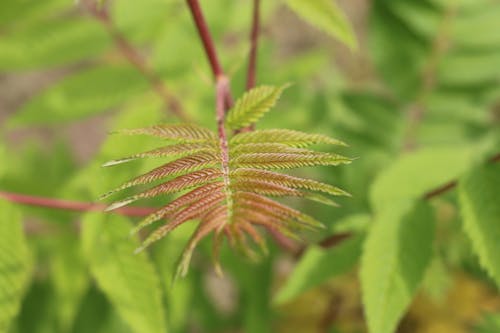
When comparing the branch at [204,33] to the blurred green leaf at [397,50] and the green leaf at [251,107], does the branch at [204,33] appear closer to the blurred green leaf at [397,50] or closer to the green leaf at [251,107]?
the green leaf at [251,107]

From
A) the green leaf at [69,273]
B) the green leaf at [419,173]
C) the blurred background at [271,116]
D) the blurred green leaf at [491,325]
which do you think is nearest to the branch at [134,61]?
the blurred background at [271,116]

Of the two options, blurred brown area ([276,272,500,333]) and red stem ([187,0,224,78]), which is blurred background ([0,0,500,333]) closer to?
blurred brown area ([276,272,500,333])

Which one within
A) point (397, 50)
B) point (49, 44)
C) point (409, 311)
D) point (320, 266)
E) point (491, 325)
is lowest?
point (409, 311)

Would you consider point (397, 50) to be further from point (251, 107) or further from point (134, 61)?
point (251, 107)

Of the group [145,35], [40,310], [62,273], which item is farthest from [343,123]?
[40,310]

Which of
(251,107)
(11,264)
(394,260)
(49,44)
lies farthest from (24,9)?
(394,260)

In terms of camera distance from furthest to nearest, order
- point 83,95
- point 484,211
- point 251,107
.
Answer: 1. point 83,95
2. point 484,211
3. point 251,107

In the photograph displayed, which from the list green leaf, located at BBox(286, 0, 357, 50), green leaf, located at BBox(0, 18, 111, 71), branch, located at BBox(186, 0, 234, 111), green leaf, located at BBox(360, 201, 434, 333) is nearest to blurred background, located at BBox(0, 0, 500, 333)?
green leaf, located at BBox(0, 18, 111, 71)

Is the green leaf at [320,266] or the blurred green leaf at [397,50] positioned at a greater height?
the blurred green leaf at [397,50]
